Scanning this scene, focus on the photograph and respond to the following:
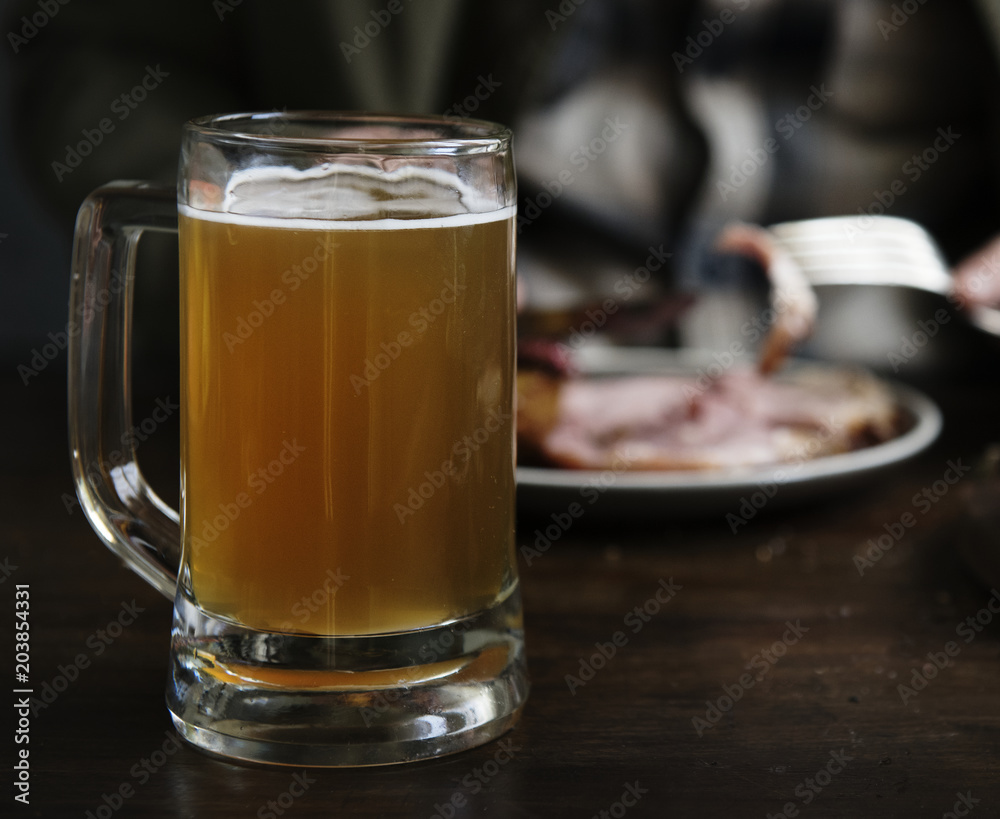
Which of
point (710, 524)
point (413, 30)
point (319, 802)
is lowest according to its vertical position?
point (710, 524)

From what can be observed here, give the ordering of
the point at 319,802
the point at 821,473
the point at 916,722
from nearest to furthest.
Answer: the point at 319,802, the point at 916,722, the point at 821,473

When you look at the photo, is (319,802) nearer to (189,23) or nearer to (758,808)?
(758,808)

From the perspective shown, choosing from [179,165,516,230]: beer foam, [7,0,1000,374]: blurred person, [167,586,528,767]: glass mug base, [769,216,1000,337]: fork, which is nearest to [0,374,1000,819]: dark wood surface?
[167,586,528,767]: glass mug base

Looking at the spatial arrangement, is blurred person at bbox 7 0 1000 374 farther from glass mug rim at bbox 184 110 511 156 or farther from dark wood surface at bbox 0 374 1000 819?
glass mug rim at bbox 184 110 511 156

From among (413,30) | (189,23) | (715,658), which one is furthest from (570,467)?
(189,23)

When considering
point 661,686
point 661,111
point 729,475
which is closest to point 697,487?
point 729,475

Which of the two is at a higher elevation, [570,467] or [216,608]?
[216,608]

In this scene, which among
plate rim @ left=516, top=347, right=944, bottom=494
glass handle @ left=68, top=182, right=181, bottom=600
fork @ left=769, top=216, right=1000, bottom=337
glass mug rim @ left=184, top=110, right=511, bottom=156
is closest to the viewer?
glass mug rim @ left=184, top=110, right=511, bottom=156
